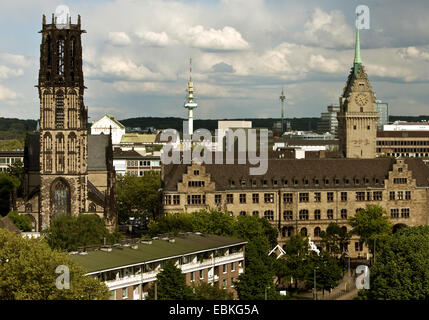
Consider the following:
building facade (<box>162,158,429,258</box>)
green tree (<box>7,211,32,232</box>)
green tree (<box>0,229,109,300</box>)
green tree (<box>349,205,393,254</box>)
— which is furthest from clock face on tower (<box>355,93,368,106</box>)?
green tree (<box>0,229,109,300</box>)

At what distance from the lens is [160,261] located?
88.9 metres

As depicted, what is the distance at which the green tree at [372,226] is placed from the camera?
131m

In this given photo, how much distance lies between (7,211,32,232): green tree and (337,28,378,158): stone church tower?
7151cm

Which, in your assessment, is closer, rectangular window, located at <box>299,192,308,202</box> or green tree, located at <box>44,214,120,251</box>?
green tree, located at <box>44,214,120,251</box>

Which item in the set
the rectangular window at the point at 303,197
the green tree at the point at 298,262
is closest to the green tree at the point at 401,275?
the green tree at the point at 298,262

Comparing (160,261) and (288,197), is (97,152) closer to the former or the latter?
(288,197)

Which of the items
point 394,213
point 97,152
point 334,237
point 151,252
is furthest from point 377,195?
point 151,252

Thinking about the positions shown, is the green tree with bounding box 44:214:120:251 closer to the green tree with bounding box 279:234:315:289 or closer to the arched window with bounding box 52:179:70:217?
the green tree with bounding box 279:234:315:289

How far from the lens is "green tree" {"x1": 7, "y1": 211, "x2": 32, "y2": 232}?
447 ft

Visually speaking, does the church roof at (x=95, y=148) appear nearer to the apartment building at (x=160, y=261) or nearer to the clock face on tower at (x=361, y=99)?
the apartment building at (x=160, y=261)

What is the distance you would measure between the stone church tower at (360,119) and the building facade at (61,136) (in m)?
59.7
